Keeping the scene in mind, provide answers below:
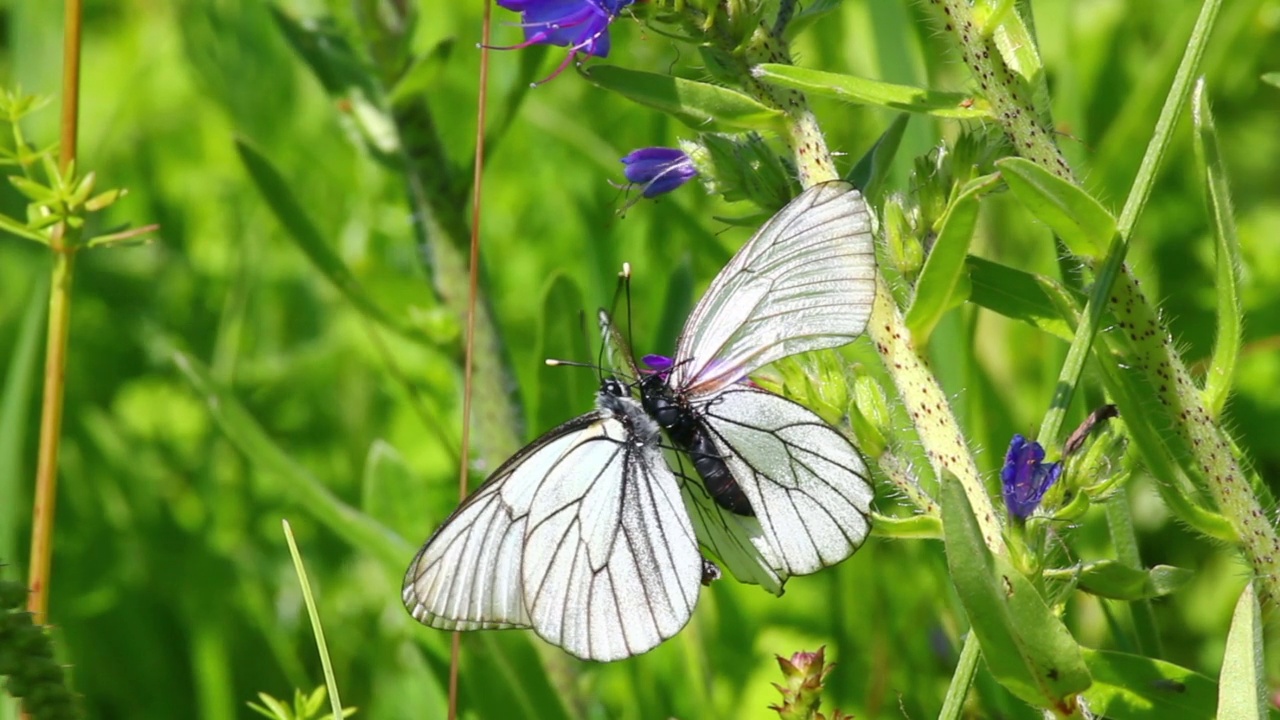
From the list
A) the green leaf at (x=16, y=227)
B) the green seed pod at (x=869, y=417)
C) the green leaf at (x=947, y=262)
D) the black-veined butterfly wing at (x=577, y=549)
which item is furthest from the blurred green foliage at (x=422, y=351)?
the green leaf at (x=16, y=227)

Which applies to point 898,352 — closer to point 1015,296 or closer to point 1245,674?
point 1015,296

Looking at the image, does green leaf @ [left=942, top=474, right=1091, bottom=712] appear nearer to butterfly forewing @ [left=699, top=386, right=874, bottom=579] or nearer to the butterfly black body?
butterfly forewing @ [left=699, top=386, right=874, bottom=579]

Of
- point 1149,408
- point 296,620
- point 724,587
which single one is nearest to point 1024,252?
point 724,587

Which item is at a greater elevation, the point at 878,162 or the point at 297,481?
the point at 878,162

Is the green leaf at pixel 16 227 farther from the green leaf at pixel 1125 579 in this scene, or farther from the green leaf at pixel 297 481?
the green leaf at pixel 1125 579

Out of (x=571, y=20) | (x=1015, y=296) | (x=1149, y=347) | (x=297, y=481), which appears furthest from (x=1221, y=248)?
(x=297, y=481)

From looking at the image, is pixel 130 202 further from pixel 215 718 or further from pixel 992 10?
pixel 992 10

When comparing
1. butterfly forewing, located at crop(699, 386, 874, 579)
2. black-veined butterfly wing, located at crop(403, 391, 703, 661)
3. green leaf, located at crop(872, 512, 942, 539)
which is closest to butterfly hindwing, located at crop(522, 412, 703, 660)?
black-veined butterfly wing, located at crop(403, 391, 703, 661)
